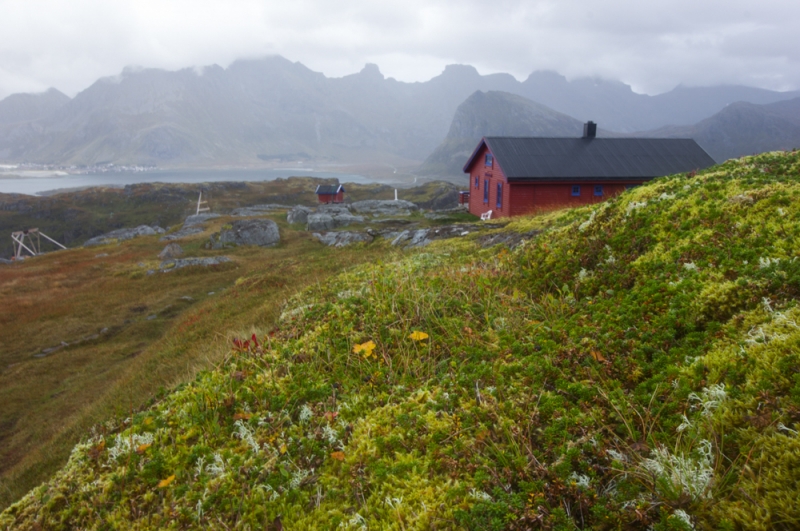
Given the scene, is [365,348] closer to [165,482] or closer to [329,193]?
[165,482]

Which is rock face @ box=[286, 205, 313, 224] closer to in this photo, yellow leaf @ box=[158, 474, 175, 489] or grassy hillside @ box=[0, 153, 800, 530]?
grassy hillside @ box=[0, 153, 800, 530]

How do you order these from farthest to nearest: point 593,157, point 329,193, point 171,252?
1. point 329,193
2. point 171,252
3. point 593,157

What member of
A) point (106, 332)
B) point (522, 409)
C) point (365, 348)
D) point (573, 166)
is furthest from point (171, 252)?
point (522, 409)

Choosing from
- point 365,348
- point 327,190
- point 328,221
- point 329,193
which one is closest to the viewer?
point 365,348

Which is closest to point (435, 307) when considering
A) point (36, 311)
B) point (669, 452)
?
point (669, 452)

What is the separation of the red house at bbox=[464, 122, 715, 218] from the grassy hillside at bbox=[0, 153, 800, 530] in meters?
26.9

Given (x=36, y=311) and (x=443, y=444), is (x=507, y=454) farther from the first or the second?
(x=36, y=311)

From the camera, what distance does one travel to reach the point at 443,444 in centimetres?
372

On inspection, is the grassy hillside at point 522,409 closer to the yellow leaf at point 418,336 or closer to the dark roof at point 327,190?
the yellow leaf at point 418,336

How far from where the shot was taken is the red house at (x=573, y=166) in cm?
3241

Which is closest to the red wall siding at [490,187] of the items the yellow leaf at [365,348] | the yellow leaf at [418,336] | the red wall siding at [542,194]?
the red wall siding at [542,194]

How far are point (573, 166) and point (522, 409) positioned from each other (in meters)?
32.8

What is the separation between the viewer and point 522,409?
379 centimetres

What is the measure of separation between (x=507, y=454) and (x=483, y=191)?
122ft
